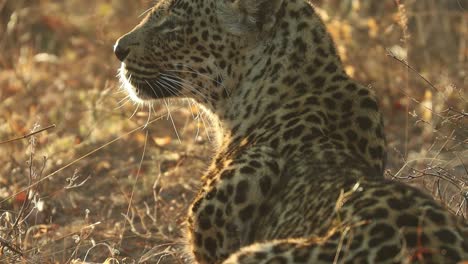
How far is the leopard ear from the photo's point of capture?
276 inches

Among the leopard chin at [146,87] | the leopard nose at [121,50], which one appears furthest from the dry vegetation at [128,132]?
the leopard nose at [121,50]

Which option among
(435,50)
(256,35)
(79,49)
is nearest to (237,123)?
(256,35)

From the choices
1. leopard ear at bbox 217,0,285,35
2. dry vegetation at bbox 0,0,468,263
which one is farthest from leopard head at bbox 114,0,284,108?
dry vegetation at bbox 0,0,468,263

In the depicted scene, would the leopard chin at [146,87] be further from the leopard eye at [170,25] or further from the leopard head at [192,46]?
Result: the leopard eye at [170,25]

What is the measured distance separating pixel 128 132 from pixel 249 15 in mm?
2233

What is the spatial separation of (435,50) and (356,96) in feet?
18.5

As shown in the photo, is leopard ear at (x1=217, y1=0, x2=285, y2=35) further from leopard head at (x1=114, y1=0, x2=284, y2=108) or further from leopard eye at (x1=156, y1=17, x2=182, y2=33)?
leopard eye at (x1=156, y1=17, x2=182, y2=33)

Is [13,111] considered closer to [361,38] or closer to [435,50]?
[361,38]

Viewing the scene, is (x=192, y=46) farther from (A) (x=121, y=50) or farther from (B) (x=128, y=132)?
(B) (x=128, y=132)

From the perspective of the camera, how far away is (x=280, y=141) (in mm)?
6535

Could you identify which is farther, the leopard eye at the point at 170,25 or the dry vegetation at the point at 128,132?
the dry vegetation at the point at 128,132

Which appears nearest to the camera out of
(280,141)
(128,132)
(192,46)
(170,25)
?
(280,141)

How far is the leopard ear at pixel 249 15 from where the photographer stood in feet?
23.0

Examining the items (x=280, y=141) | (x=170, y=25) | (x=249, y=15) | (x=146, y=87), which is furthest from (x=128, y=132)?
(x=280, y=141)
